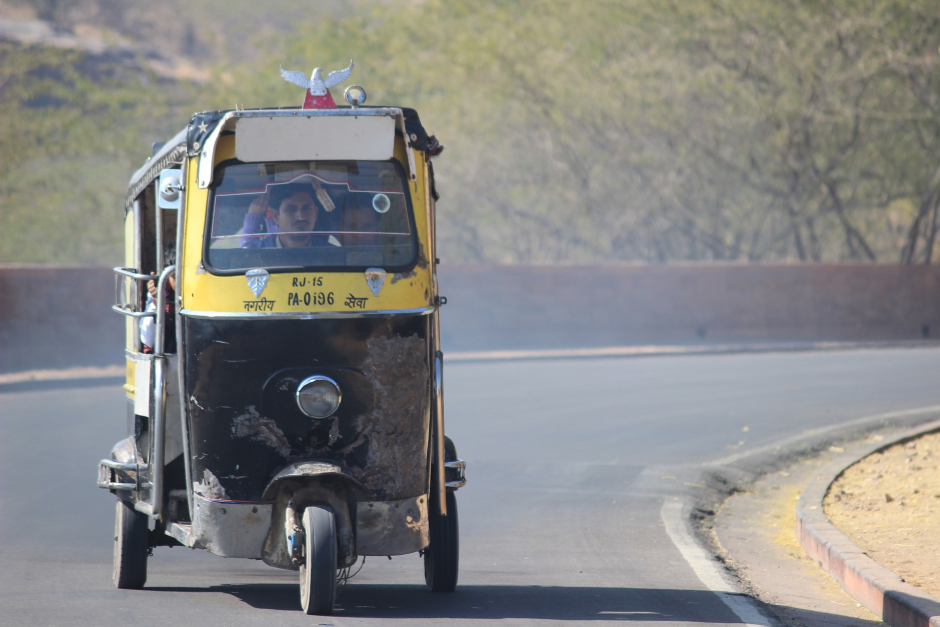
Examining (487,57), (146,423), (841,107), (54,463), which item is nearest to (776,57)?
(841,107)

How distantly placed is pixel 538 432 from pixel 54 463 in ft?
18.4

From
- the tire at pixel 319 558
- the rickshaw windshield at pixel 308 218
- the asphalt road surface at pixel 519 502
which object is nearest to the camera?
the tire at pixel 319 558

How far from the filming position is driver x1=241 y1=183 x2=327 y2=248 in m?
5.80

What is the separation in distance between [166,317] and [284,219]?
0.95m

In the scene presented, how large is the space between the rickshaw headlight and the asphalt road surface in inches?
A: 42.4

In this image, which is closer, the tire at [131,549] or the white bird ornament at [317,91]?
the white bird ornament at [317,91]

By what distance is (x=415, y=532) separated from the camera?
5.80 metres

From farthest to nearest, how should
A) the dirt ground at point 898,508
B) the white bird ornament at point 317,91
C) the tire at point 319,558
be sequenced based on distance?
1. the dirt ground at point 898,508
2. the white bird ornament at point 317,91
3. the tire at point 319,558

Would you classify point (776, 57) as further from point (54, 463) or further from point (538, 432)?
point (54, 463)

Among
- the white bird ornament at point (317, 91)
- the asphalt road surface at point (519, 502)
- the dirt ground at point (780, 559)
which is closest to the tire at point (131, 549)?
the asphalt road surface at point (519, 502)

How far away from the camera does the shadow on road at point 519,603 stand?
6008 mm

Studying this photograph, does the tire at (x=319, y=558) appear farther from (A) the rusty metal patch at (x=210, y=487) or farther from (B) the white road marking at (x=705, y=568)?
(B) the white road marking at (x=705, y=568)

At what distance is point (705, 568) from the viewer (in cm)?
743

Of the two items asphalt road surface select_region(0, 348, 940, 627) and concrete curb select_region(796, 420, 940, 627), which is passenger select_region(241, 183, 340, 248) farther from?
concrete curb select_region(796, 420, 940, 627)
